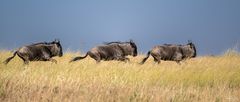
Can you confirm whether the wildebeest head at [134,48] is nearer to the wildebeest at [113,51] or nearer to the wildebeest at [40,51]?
the wildebeest at [113,51]

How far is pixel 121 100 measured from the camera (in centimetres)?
757

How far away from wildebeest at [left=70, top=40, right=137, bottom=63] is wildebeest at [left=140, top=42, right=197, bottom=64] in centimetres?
114

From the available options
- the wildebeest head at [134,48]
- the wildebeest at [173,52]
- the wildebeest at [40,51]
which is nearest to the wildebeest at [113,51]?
the wildebeest head at [134,48]

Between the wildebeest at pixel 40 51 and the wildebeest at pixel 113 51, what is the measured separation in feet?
4.31

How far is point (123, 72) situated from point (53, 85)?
4.90m

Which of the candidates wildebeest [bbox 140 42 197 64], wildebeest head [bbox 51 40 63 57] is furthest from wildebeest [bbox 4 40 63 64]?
wildebeest [bbox 140 42 197 64]

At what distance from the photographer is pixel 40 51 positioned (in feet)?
60.1

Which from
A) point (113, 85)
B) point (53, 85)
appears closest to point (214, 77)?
point (113, 85)

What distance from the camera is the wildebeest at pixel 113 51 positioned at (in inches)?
804

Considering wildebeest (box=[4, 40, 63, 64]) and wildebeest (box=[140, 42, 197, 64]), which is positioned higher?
wildebeest (box=[4, 40, 63, 64])

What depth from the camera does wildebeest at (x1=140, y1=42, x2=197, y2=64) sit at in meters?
21.2

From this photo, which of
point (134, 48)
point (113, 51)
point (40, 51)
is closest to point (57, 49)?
point (40, 51)

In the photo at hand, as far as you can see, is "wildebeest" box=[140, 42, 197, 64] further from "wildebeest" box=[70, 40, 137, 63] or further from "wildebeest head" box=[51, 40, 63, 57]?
"wildebeest head" box=[51, 40, 63, 57]

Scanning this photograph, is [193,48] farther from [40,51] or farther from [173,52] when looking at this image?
[40,51]
